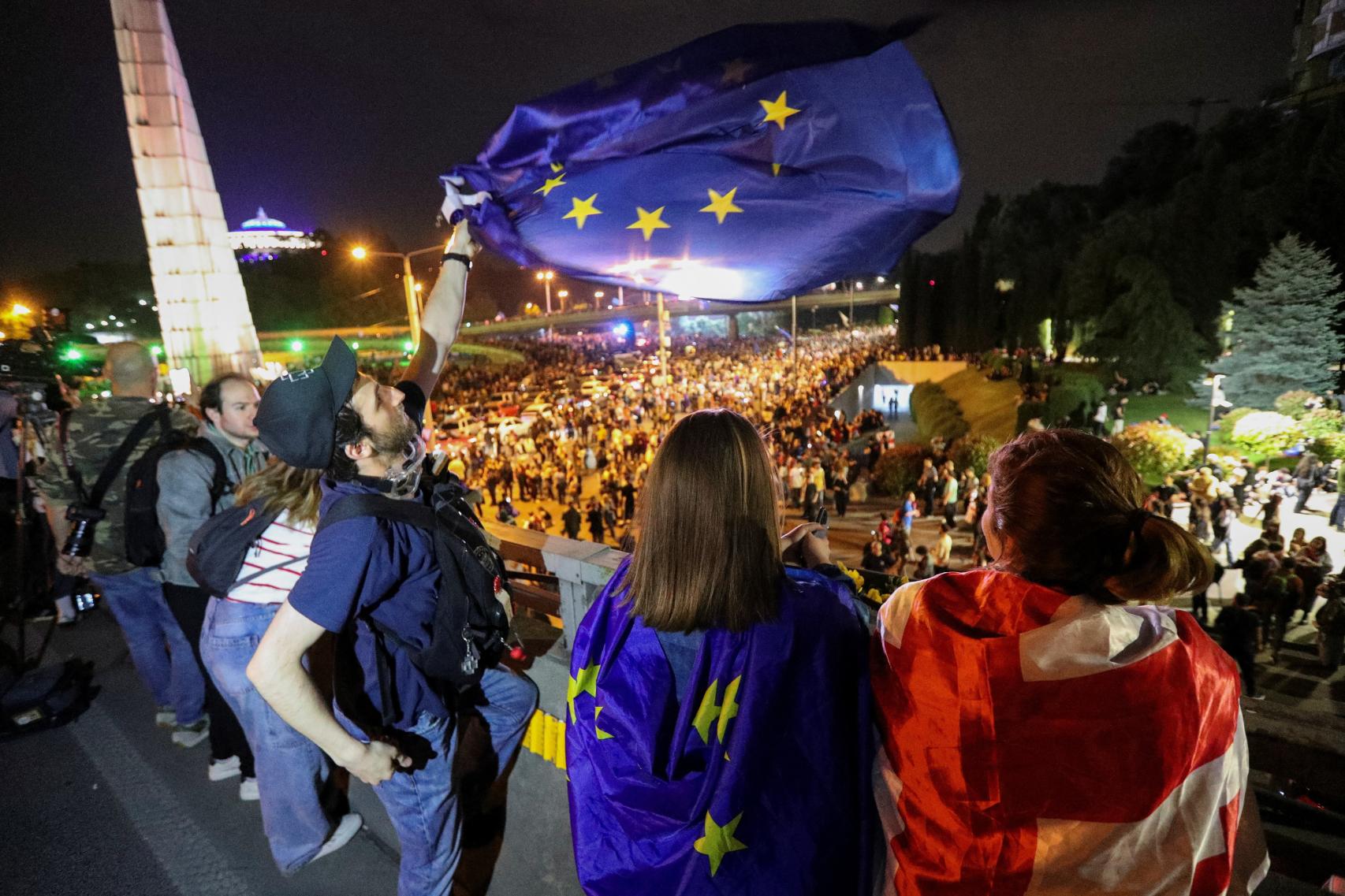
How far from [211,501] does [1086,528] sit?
12.0 feet

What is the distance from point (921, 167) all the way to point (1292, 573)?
327 inches

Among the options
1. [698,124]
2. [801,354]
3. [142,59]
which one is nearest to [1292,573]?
[698,124]

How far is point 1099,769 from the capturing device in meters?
1.38

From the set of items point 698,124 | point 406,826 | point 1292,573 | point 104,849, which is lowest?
point 1292,573

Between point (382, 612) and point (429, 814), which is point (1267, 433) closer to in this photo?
point (429, 814)

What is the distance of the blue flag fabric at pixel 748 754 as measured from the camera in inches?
59.6

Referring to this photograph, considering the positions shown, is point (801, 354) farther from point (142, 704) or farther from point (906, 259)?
point (142, 704)

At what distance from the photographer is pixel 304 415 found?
198 cm

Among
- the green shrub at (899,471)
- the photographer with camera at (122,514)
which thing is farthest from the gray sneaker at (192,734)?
the green shrub at (899,471)

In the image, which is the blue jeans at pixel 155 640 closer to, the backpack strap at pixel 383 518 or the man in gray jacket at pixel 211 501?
the man in gray jacket at pixel 211 501

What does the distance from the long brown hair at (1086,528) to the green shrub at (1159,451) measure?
1835 centimetres

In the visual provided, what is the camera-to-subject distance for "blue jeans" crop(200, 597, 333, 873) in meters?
2.70

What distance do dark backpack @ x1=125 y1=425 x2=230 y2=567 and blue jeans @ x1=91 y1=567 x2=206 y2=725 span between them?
35 centimetres

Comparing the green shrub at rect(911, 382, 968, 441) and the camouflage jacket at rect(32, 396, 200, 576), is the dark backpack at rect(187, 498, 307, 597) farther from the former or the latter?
the green shrub at rect(911, 382, 968, 441)
